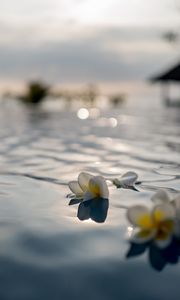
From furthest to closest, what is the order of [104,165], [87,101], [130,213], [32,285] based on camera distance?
[87,101]
[104,165]
[130,213]
[32,285]

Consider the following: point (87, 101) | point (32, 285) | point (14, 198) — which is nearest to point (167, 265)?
point (32, 285)

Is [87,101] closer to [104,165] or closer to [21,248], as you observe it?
[104,165]

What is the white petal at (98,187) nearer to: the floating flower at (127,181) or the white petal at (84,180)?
the white petal at (84,180)

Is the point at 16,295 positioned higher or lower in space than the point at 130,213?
lower

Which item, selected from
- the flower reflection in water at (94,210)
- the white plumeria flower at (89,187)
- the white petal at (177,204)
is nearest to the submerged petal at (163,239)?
the white petal at (177,204)

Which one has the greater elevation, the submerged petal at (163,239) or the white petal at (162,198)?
the white petal at (162,198)

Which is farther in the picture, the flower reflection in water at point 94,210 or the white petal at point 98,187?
the white petal at point 98,187

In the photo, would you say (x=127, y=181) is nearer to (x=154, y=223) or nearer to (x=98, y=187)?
(x=98, y=187)
